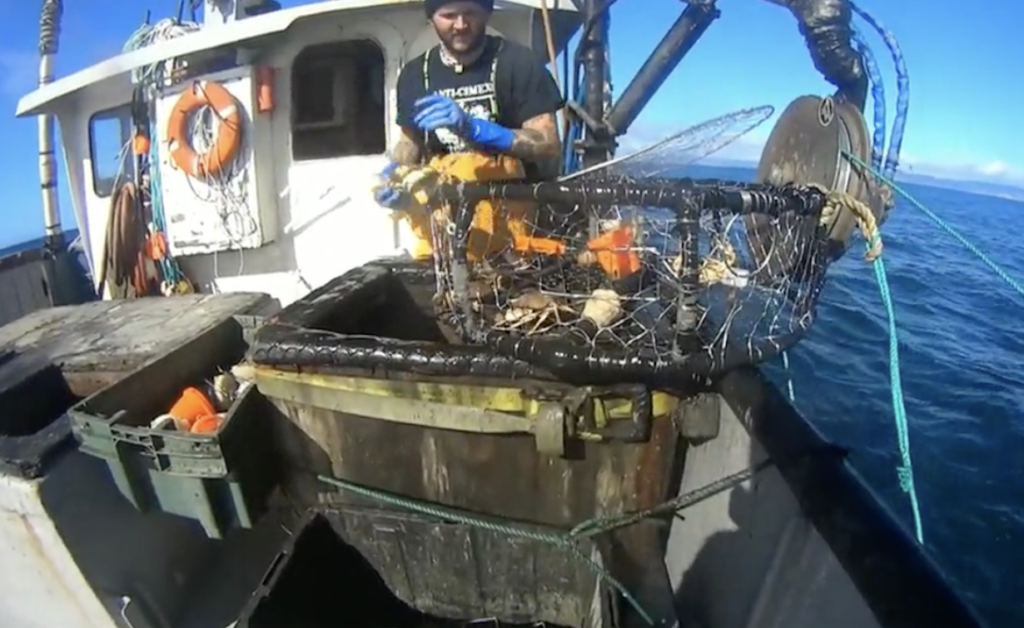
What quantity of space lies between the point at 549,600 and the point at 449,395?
3.45 feet

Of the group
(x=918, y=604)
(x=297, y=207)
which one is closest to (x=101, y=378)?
(x=297, y=207)

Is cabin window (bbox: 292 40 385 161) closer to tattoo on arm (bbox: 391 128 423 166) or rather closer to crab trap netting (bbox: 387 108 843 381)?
tattoo on arm (bbox: 391 128 423 166)

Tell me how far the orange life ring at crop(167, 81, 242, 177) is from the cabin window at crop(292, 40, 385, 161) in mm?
488

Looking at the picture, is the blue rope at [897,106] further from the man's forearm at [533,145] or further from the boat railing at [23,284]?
the boat railing at [23,284]

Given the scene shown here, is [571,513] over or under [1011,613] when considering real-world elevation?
over

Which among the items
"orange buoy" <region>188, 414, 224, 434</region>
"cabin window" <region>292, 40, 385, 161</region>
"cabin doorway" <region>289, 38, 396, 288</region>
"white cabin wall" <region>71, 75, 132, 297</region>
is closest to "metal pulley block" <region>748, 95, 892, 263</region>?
"orange buoy" <region>188, 414, 224, 434</region>

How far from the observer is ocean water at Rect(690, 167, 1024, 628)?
445cm

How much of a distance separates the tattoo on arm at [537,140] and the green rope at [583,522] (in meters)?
1.85

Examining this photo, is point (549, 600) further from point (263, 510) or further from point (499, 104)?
point (499, 104)

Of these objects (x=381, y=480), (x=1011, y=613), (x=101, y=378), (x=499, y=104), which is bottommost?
(x=1011, y=613)

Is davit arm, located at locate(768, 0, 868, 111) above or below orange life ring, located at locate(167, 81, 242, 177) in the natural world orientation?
above

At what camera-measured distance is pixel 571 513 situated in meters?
2.58

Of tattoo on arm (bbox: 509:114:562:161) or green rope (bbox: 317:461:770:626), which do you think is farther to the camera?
tattoo on arm (bbox: 509:114:562:161)

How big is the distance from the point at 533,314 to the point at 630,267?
53cm
